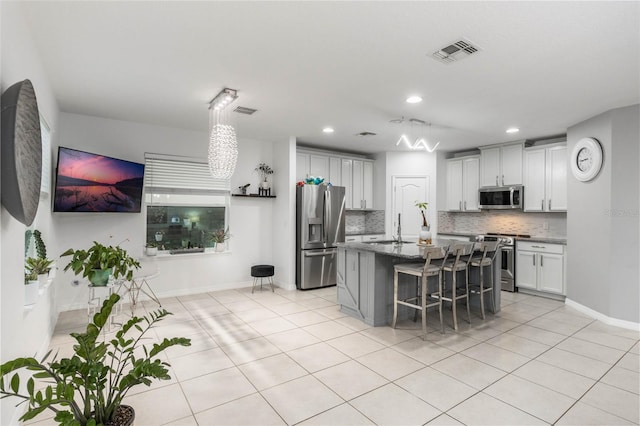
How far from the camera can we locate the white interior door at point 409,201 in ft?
22.8

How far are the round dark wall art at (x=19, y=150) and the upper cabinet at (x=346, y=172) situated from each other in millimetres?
4469

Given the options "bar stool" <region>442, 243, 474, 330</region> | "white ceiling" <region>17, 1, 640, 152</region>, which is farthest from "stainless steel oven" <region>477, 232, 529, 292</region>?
"white ceiling" <region>17, 1, 640, 152</region>

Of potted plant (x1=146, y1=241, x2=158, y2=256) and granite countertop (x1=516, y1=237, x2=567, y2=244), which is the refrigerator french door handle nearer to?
potted plant (x1=146, y1=241, x2=158, y2=256)

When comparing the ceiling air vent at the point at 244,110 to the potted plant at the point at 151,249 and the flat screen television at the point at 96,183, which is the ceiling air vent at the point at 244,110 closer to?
the flat screen television at the point at 96,183

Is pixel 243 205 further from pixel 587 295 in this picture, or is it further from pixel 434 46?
pixel 587 295

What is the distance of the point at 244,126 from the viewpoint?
5168mm

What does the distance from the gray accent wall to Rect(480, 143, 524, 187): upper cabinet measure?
55.8 inches

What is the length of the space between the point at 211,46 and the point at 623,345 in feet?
16.1

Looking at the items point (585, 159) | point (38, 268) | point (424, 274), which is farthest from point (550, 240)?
point (38, 268)

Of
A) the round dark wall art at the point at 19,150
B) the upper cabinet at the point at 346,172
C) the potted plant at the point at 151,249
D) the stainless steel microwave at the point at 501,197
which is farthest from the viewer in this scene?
the upper cabinet at the point at 346,172

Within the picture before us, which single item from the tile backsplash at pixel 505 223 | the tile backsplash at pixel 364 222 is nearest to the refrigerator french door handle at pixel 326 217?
the tile backsplash at pixel 364 222

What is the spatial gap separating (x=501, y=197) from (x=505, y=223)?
673mm

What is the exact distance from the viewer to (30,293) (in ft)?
8.10

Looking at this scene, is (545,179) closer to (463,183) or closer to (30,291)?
(463,183)
